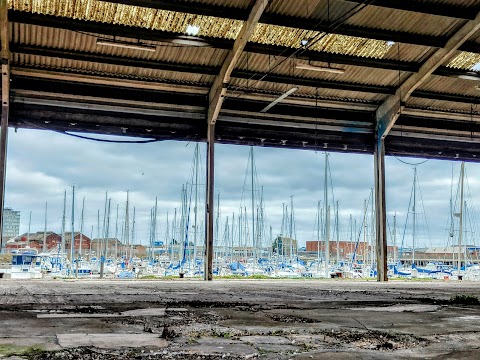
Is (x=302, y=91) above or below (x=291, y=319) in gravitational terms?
above

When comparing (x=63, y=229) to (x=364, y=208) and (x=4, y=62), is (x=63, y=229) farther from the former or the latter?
(x=4, y=62)

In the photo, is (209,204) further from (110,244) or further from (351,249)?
(110,244)

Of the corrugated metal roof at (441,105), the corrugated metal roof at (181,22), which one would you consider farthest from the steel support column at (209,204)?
the corrugated metal roof at (441,105)

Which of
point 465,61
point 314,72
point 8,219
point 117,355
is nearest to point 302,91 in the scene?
point 314,72

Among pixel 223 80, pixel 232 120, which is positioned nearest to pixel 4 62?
pixel 223 80

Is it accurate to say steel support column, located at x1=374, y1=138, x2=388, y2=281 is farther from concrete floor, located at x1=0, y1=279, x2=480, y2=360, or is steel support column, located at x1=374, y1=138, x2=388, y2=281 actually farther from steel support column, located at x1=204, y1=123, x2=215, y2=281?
concrete floor, located at x1=0, y1=279, x2=480, y2=360

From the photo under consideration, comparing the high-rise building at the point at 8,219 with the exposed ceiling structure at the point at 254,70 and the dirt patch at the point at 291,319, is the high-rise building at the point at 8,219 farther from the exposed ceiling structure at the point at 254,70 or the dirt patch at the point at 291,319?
the dirt patch at the point at 291,319

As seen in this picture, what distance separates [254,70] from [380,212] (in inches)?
272

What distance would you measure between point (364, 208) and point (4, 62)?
24.2 m

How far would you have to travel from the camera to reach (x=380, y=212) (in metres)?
18.1

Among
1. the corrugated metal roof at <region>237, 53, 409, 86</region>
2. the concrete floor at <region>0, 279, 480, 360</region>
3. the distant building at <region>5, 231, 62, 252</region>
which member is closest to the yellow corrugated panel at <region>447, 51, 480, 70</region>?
the corrugated metal roof at <region>237, 53, 409, 86</region>

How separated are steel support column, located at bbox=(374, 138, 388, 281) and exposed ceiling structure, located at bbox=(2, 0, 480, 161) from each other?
2.32ft

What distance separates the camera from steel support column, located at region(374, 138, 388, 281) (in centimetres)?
1767

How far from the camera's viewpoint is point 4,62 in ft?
44.1
